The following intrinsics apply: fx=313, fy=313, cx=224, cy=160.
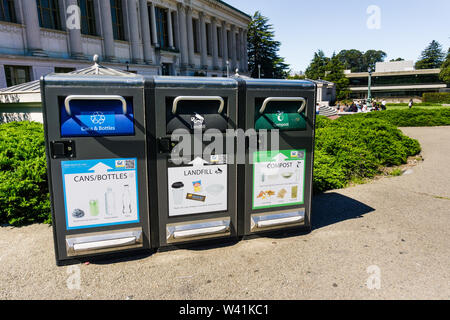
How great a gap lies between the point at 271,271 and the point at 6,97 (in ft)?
31.4

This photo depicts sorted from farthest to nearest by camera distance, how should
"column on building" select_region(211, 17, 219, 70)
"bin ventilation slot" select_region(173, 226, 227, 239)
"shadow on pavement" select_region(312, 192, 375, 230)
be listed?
"column on building" select_region(211, 17, 219, 70), "shadow on pavement" select_region(312, 192, 375, 230), "bin ventilation slot" select_region(173, 226, 227, 239)

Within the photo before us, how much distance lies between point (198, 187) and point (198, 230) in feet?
1.73

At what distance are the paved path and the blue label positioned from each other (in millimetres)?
1526

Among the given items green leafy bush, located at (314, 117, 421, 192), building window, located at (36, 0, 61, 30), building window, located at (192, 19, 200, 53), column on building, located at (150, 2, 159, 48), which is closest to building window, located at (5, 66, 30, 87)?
building window, located at (36, 0, 61, 30)

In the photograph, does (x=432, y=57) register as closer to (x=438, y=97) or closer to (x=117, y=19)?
(x=438, y=97)

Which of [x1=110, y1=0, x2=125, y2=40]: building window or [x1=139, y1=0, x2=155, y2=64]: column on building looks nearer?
[x1=110, y1=0, x2=125, y2=40]: building window

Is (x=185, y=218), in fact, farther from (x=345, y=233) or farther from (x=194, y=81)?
(x=345, y=233)

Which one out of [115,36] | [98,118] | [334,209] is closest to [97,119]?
[98,118]

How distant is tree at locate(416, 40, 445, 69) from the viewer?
115188 mm

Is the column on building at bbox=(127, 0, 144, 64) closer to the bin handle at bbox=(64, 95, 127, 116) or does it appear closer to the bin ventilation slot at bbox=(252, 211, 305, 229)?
the bin handle at bbox=(64, 95, 127, 116)

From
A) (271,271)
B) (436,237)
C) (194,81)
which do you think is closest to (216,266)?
(271,271)

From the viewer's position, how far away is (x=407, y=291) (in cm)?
306

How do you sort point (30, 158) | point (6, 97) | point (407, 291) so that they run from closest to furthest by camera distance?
point (407, 291) < point (30, 158) < point (6, 97)
